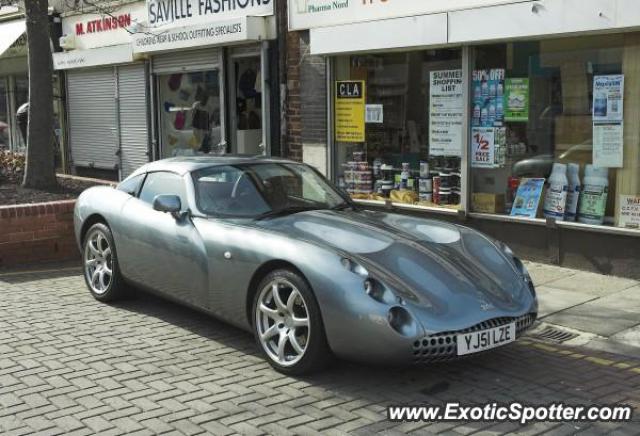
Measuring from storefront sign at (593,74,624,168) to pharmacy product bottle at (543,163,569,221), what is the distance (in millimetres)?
435

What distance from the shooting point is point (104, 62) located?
14758 millimetres

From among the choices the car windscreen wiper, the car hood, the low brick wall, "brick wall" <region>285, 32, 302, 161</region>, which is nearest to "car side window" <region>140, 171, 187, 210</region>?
the car windscreen wiper

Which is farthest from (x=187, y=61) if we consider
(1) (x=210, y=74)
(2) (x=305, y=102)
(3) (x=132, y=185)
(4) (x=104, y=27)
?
(3) (x=132, y=185)

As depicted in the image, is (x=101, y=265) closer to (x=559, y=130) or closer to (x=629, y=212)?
(x=559, y=130)

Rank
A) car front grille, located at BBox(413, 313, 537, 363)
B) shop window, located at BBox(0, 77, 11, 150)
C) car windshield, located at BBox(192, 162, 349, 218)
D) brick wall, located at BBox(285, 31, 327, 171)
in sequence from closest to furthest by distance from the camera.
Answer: car front grille, located at BBox(413, 313, 537, 363) → car windshield, located at BBox(192, 162, 349, 218) → brick wall, located at BBox(285, 31, 327, 171) → shop window, located at BBox(0, 77, 11, 150)

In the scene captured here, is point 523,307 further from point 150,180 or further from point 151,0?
point 151,0

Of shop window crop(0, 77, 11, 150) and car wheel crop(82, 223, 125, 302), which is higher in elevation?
shop window crop(0, 77, 11, 150)

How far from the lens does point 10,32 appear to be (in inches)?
685

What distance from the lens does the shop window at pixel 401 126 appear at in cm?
921

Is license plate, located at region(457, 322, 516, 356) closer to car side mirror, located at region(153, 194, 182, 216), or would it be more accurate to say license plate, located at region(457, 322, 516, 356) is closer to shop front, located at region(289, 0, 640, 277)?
car side mirror, located at region(153, 194, 182, 216)

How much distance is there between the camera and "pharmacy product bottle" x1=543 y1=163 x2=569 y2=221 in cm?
817

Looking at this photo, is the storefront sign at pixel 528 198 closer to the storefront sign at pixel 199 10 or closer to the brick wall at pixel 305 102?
the brick wall at pixel 305 102

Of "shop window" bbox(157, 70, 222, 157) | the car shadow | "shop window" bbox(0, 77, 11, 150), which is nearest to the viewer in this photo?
the car shadow

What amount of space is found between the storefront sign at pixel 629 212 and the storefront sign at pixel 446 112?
2084 mm
